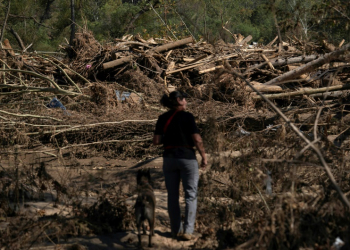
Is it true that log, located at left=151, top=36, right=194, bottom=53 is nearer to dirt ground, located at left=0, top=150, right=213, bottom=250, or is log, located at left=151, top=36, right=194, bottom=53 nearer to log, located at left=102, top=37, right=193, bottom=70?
log, located at left=102, top=37, right=193, bottom=70

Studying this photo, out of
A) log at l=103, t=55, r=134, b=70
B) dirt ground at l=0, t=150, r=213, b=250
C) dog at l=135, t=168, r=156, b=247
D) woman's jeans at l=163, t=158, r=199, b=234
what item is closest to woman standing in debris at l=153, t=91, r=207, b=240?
woman's jeans at l=163, t=158, r=199, b=234

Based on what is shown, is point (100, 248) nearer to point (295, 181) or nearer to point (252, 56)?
point (295, 181)

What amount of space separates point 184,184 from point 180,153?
0.38m

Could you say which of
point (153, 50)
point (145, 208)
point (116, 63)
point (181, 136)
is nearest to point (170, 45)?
point (153, 50)

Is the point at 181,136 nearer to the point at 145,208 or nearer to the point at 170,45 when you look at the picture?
the point at 145,208

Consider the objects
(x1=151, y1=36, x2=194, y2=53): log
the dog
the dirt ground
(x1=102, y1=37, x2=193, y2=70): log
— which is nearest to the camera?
the dog

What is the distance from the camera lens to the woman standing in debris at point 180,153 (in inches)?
209

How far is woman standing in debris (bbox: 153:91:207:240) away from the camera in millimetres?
5305

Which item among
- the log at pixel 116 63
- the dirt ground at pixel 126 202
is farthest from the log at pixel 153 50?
the dirt ground at pixel 126 202

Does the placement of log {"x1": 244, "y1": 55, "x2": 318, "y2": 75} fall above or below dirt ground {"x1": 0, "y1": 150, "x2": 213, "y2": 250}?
above

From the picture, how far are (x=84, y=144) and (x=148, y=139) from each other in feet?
4.34

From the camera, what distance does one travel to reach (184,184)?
5387 millimetres

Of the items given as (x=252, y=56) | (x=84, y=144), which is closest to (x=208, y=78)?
(x=252, y=56)

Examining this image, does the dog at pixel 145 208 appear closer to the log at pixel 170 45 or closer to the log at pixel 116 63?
the log at pixel 116 63
